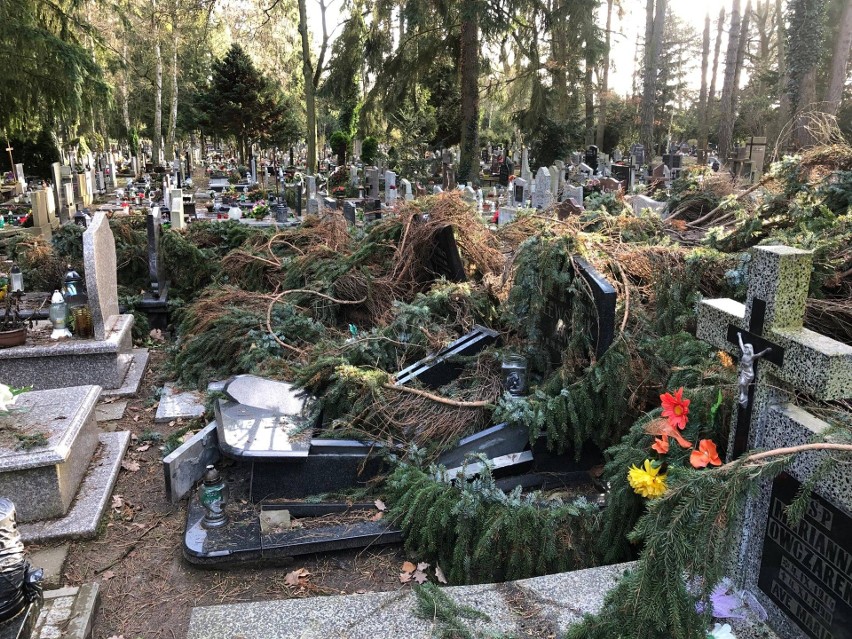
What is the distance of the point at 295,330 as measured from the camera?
672 cm

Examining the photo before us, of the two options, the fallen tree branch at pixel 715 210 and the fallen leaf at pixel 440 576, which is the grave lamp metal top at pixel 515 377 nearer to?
the fallen leaf at pixel 440 576

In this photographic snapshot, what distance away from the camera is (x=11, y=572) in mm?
2771

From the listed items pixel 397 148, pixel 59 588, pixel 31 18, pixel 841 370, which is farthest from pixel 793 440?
pixel 397 148

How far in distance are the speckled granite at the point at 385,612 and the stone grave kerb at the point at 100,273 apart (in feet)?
13.8

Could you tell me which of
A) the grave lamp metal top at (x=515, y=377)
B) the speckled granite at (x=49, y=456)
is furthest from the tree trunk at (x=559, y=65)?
the speckled granite at (x=49, y=456)

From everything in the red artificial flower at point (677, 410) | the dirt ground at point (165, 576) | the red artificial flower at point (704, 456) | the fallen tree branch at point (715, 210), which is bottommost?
the dirt ground at point (165, 576)

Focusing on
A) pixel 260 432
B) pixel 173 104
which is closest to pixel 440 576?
pixel 260 432

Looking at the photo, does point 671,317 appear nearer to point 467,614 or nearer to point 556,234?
point 556,234

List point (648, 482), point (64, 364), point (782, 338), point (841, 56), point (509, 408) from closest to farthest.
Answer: point (782, 338), point (648, 482), point (509, 408), point (64, 364), point (841, 56)

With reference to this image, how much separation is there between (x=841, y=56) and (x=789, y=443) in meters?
20.1

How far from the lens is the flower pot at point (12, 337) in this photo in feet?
19.8

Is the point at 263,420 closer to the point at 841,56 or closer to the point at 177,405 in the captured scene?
the point at 177,405

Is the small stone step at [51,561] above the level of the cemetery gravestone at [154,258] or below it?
below

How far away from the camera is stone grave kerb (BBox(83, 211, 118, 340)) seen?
6.08 m
